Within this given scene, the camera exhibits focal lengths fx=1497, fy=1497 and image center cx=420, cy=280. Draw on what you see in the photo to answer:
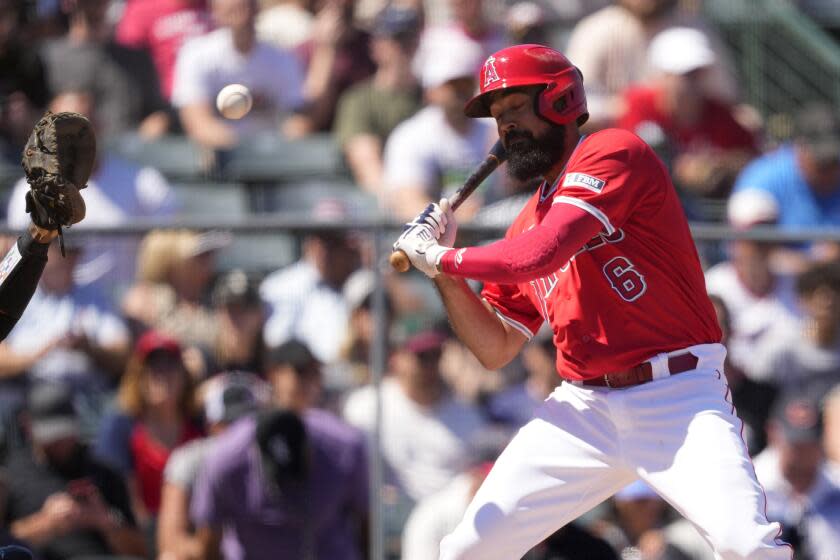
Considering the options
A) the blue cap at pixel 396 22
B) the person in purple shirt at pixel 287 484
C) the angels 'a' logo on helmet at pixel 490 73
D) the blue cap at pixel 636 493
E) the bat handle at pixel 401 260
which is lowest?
the blue cap at pixel 636 493

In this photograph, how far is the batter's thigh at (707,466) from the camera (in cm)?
468

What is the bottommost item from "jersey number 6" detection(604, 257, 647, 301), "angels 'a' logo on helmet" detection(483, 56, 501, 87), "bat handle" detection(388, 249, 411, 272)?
"jersey number 6" detection(604, 257, 647, 301)

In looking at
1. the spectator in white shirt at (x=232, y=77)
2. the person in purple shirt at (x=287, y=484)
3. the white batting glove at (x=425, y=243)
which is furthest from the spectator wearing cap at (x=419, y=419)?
the spectator in white shirt at (x=232, y=77)

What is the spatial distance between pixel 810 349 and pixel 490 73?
8.67 ft

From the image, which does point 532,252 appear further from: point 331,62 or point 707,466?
point 331,62

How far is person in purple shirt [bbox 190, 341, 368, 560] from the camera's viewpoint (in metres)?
6.76

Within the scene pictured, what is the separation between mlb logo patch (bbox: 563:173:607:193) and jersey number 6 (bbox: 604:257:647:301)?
0.31 metres

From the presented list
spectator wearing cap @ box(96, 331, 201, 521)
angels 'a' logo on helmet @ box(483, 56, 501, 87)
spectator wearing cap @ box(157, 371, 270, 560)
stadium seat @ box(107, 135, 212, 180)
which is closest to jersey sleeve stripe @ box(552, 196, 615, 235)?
angels 'a' logo on helmet @ box(483, 56, 501, 87)

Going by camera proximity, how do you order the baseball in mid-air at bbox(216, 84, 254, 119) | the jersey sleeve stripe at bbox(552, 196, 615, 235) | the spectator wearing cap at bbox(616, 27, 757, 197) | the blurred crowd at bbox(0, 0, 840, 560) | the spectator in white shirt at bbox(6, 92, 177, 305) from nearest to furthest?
the jersey sleeve stripe at bbox(552, 196, 615, 235) < the baseball in mid-air at bbox(216, 84, 254, 119) < the blurred crowd at bbox(0, 0, 840, 560) < the spectator in white shirt at bbox(6, 92, 177, 305) < the spectator wearing cap at bbox(616, 27, 757, 197)

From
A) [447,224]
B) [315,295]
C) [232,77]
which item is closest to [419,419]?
[315,295]

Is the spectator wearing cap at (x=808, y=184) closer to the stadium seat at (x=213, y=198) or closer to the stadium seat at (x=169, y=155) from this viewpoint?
the stadium seat at (x=213, y=198)

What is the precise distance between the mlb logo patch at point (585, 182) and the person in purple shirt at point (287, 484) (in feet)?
7.53

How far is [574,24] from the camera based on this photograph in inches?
388

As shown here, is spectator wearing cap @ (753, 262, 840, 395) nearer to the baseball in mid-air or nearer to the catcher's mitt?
the baseball in mid-air
